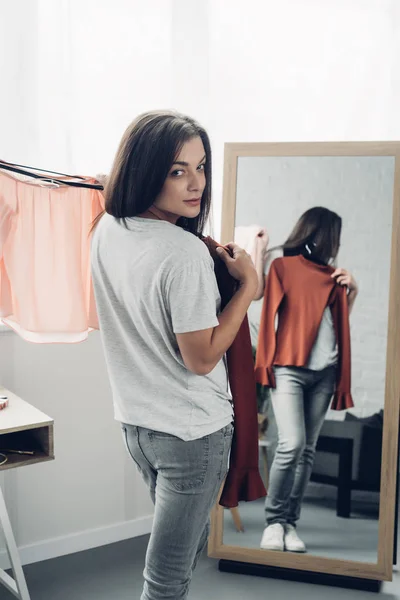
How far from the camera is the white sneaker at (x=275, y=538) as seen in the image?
238 cm

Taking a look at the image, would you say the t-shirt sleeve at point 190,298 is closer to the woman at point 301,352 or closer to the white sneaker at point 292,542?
the woman at point 301,352

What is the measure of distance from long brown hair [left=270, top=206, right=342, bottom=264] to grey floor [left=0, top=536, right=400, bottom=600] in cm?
119

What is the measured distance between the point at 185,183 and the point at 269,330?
1163mm

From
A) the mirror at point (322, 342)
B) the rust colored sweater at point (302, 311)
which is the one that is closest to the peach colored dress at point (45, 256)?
the mirror at point (322, 342)

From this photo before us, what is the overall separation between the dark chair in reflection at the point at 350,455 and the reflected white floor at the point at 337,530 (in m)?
0.04

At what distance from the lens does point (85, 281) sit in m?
2.25

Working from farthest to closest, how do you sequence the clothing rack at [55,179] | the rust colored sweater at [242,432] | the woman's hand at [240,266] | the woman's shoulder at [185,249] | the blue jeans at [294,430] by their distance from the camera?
the blue jeans at [294,430] < the clothing rack at [55,179] < the rust colored sweater at [242,432] < the woman's hand at [240,266] < the woman's shoulder at [185,249]

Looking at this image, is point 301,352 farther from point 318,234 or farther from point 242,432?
point 242,432

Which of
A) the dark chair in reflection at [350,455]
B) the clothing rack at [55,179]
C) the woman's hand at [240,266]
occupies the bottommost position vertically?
the dark chair in reflection at [350,455]

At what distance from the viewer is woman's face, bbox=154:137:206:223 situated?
4.19ft

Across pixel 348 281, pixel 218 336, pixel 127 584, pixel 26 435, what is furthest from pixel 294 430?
pixel 218 336

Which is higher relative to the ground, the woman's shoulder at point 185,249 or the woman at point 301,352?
the woman's shoulder at point 185,249

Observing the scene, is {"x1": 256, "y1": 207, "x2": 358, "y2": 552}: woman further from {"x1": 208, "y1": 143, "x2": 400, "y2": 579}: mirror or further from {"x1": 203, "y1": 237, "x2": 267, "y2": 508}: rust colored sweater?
{"x1": 203, "y1": 237, "x2": 267, "y2": 508}: rust colored sweater

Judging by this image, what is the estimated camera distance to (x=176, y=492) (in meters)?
1.30
